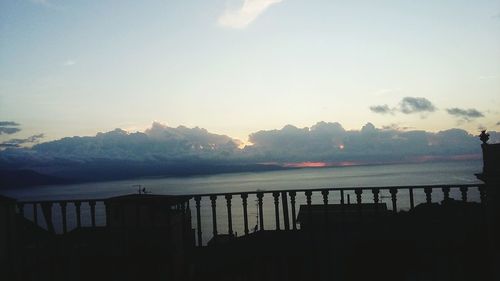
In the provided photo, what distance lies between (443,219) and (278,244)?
3.20 meters

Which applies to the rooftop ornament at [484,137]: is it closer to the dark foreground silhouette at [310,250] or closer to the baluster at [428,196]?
the dark foreground silhouette at [310,250]

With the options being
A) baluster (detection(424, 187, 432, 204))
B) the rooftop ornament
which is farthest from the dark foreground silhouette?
the rooftop ornament

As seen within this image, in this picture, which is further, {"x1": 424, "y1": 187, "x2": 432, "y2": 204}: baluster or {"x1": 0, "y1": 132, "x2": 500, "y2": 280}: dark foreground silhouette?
{"x1": 0, "y1": 132, "x2": 500, "y2": 280}: dark foreground silhouette

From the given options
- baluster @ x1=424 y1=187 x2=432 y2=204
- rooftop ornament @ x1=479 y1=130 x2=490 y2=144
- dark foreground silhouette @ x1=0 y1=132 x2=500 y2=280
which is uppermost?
rooftop ornament @ x1=479 y1=130 x2=490 y2=144

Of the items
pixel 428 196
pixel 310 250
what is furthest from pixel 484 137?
pixel 310 250

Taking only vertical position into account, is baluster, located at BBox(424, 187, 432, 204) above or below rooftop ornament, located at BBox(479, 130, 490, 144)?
below

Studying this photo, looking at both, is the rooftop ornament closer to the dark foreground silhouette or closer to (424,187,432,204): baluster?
the dark foreground silhouette

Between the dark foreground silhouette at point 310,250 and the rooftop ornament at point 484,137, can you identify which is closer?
the dark foreground silhouette at point 310,250

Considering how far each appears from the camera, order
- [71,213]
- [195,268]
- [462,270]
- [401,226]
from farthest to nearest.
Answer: [71,213] < [195,268] < [401,226] < [462,270]

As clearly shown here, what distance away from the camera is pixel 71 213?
128 m

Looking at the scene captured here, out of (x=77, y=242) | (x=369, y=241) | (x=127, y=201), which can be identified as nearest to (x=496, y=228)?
(x=369, y=241)

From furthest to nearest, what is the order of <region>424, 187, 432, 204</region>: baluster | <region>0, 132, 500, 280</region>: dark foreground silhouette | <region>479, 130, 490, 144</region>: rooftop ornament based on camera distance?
<region>479, 130, 490, 144</region>: rooftop ornament → <region>0, 132, 500, 280</region>: dark foreground silhouette → <region>424, 187, 432, 204</region>: baluster

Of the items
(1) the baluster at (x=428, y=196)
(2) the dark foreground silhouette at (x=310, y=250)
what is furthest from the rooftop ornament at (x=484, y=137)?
(1) the baluster at (x=428, y=196)

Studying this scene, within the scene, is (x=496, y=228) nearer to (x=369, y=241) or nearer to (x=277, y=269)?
(x=369, y=241)
